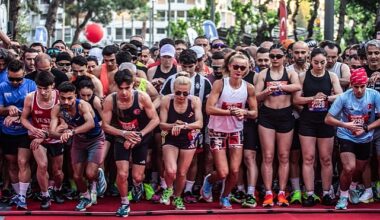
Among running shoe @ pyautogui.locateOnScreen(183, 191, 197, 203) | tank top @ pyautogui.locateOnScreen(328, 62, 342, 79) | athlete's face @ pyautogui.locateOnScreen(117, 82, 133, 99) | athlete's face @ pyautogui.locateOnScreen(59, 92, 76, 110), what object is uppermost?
tank top @ pyautogui.locateOnScreen(328, 62, 342, 79)

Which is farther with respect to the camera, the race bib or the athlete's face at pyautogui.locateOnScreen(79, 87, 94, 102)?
the race bib

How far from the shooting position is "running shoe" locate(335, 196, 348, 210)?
10552 millimetres

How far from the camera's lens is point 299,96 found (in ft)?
35.5

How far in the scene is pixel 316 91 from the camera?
35.6ft

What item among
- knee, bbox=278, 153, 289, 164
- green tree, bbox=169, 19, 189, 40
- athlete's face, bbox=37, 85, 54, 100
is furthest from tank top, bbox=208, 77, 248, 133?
green tree, bbox=169, 19, 189, 40

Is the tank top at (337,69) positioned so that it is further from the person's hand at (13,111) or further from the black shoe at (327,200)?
the person's hand at (13,111)

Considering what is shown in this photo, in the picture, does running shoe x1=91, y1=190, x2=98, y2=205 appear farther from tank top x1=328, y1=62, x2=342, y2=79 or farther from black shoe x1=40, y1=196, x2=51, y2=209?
tank top x1=328, y1=62, x2=342, y2=79

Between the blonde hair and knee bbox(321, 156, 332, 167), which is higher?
the blonde hair

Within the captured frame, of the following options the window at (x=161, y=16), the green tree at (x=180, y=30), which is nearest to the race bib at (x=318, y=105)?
the green tree at (x=180, y=30)

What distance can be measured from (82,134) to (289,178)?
326 centimetres

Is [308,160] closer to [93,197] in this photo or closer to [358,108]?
[358,108]

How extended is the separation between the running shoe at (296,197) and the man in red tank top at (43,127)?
3.38m

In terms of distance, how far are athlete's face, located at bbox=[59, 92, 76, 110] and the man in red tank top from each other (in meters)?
0.30

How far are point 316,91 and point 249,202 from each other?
184 centimetres
